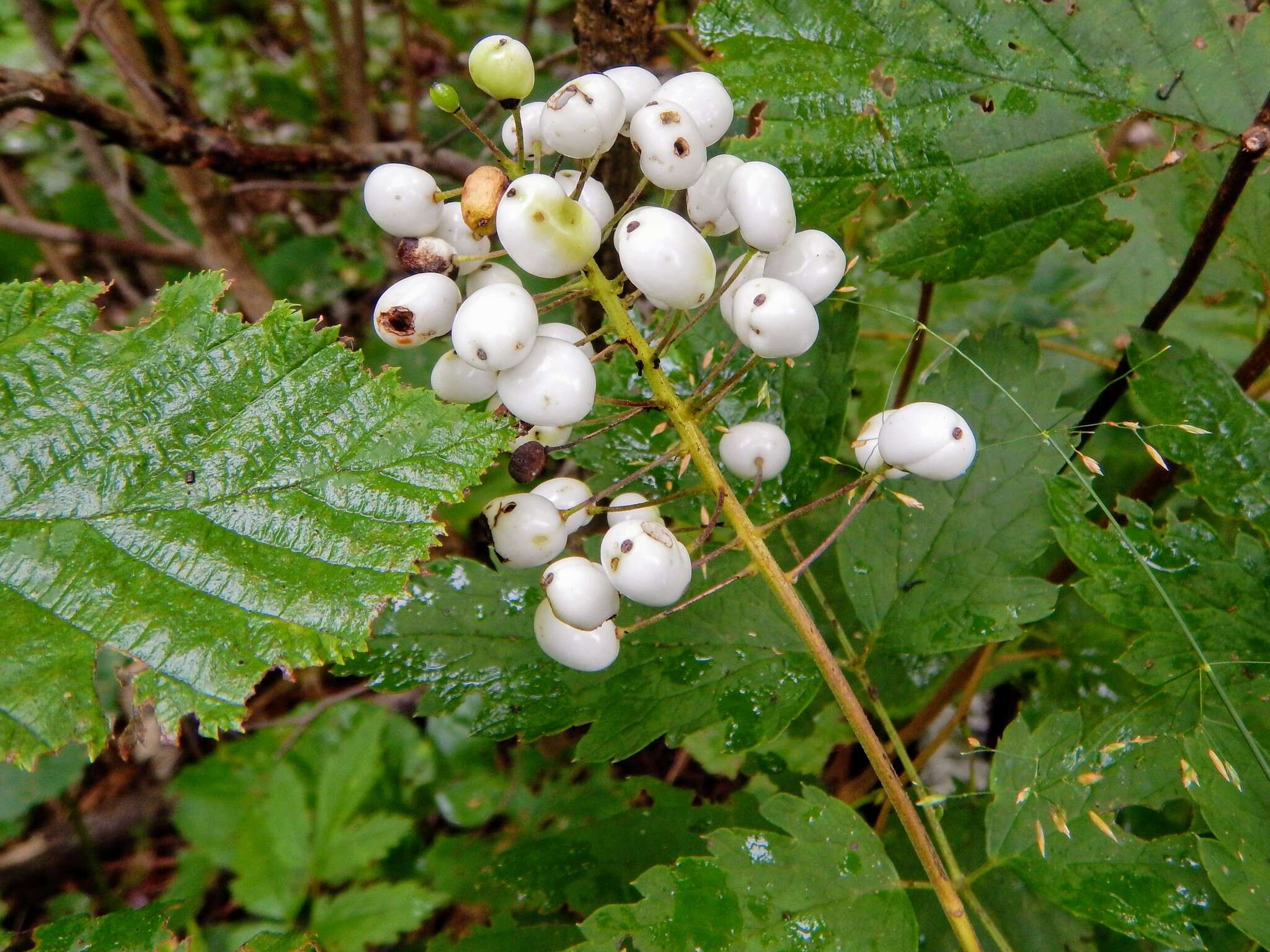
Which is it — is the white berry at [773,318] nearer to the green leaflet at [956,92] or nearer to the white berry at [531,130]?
the white berry at [531,130]

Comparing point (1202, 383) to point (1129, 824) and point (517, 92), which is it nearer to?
point (1129, 824)

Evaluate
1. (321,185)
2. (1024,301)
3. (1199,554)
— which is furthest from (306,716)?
(1024,301)

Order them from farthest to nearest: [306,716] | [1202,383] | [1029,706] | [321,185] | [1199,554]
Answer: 1. [306,716]
2. [321,185]
3. [1029,706]
4. [1202,383]
5. [1199,554]

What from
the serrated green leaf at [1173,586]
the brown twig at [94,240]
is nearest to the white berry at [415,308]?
the serrated green leaf at [1173,586]

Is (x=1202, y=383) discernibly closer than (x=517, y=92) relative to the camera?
No

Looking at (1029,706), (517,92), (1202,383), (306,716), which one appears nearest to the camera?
(517,92)

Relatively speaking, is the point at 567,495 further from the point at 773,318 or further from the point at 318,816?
the point at 318,816

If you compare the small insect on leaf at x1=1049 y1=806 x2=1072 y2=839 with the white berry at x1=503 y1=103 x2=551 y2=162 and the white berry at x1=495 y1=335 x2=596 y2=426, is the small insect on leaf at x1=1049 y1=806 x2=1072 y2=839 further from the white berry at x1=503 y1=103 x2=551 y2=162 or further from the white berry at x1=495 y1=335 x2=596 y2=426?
the white berry at x1=503 y1=103 x2=551 y2=162

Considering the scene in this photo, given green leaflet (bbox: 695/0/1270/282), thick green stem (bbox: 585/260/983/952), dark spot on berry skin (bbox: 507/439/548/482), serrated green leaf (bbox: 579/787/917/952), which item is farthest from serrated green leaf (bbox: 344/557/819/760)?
green leaflet (bbox: 695/0/1270/282)
